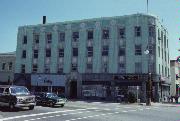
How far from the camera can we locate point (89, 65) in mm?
45656

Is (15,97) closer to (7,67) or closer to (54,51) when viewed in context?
(54,51)

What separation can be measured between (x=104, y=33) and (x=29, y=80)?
64.1ft

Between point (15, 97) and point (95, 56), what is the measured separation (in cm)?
2821

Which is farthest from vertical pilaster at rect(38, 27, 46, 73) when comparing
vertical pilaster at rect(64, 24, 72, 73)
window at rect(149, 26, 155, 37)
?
window at rect(149, 26, 155, 37)

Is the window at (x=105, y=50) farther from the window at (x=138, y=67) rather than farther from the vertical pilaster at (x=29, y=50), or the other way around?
the vertical pilaster at (x=29, y=50)

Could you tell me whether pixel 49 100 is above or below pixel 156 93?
above

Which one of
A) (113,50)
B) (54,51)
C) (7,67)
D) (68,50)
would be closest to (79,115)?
(113,50)

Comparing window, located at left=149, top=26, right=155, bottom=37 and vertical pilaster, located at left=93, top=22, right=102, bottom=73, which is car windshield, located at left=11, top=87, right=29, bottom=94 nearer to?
vertical pilaster, located at left=93, top=22, right=102, bottom=73

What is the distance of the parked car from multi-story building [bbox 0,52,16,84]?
37337mm

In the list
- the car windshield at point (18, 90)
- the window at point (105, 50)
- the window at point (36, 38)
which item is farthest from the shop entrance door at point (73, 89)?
the car windshield at point (18, 90)

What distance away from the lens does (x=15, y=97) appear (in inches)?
715

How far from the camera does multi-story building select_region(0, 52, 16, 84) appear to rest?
55.7 metres

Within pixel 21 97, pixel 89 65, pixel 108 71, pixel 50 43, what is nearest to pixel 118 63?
pixel 108 71

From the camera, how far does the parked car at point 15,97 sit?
18.2m
